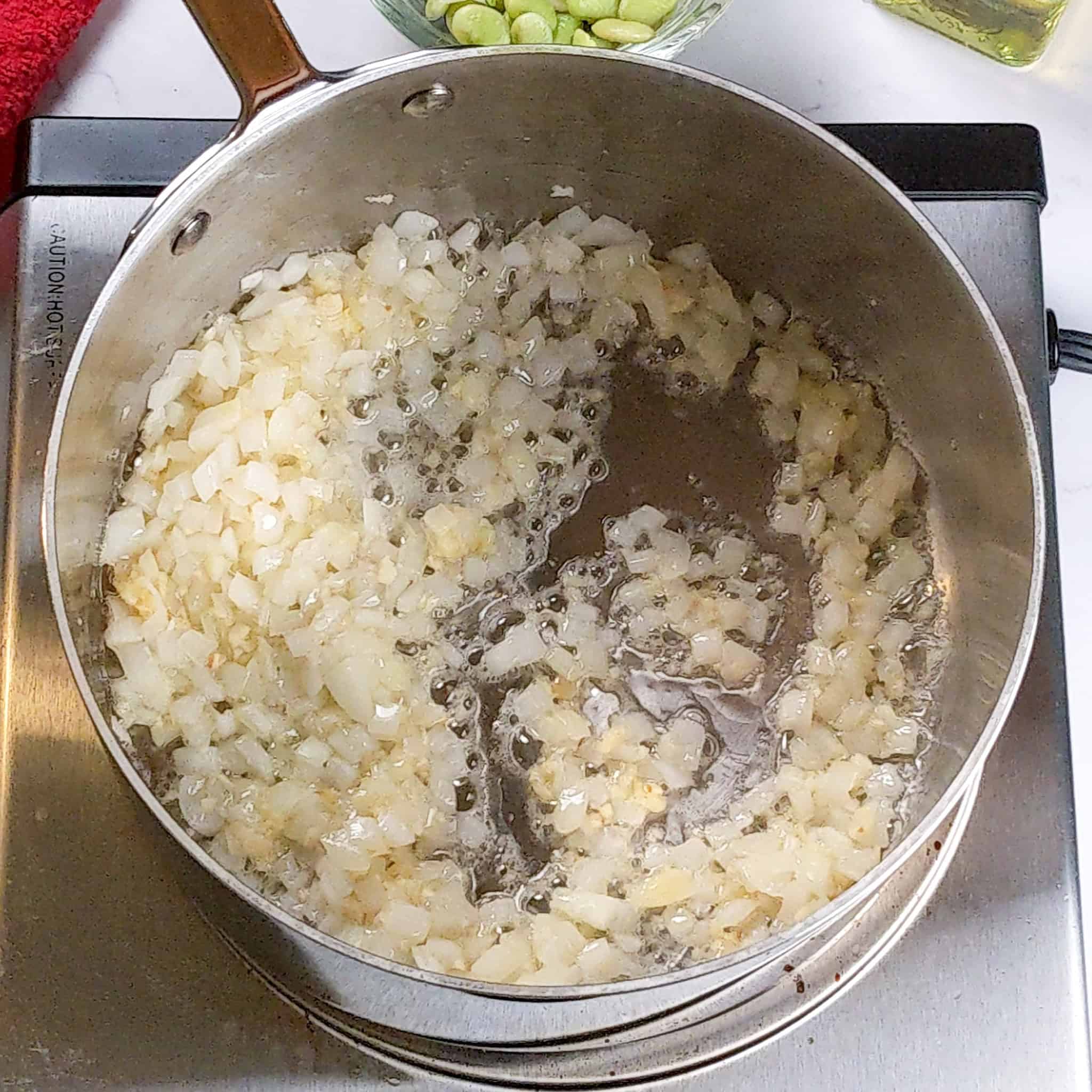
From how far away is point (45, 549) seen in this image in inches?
21.4

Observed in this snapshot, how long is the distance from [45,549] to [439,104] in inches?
11.5

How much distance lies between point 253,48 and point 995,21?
1.43 feet

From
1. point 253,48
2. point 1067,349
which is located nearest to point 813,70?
point 1067,349

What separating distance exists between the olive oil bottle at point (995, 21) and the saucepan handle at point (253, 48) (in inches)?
15.0

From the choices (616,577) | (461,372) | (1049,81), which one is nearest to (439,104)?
(461,372)

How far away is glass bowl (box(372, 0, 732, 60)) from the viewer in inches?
28.0

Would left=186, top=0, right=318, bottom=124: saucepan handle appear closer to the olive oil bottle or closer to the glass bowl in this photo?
the glass bowl

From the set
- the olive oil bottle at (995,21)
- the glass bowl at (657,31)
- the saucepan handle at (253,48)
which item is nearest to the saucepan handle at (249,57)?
the saucepan handle at (253,48)

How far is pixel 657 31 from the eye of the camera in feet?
2.34

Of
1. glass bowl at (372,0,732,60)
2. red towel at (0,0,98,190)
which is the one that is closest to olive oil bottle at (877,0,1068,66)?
glass bowl at (372,0,732,60)

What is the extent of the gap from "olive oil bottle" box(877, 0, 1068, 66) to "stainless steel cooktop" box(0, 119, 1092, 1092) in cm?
32

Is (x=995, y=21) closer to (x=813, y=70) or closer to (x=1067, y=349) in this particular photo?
(x=813, y=70)

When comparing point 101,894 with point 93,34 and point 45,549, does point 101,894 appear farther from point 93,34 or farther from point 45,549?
point 93,34

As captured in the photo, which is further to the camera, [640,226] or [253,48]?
[640,226]
